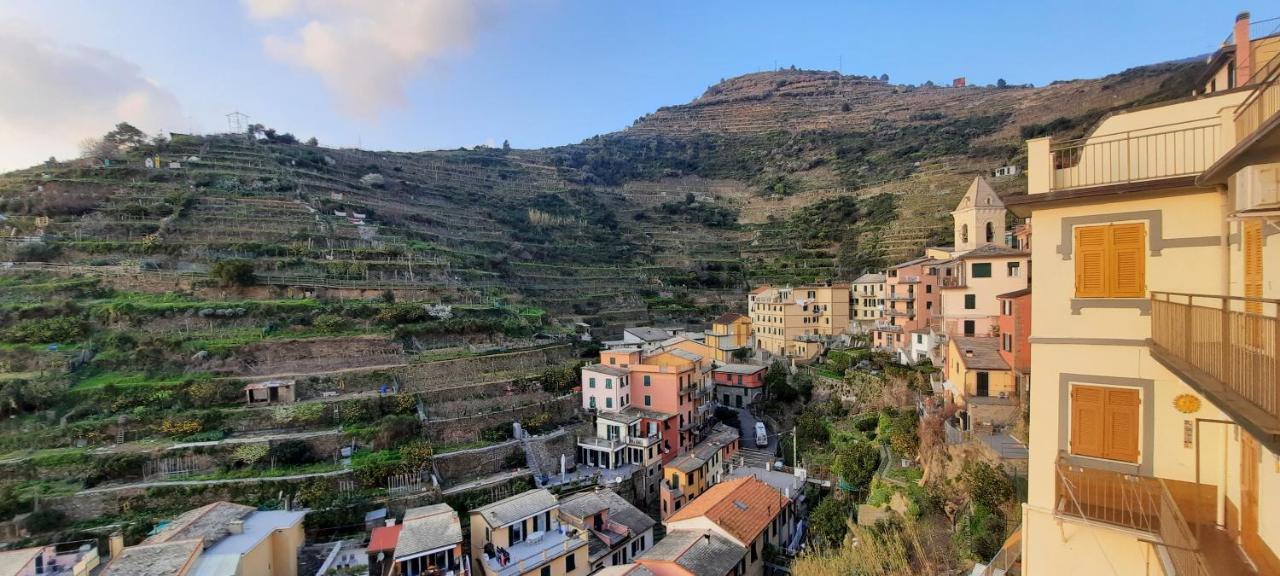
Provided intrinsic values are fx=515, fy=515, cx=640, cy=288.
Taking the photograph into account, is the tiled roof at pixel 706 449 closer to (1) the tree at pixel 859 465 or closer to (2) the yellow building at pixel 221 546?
(1) the tree at pixel 859 465

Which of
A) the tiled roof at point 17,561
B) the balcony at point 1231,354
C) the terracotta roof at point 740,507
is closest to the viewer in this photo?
the balcony at point 1231,354

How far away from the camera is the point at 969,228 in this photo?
95.2 feet

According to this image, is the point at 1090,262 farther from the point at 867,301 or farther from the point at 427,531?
the point at 867,301

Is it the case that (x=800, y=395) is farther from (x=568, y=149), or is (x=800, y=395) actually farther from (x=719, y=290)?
(x=568, y=149)

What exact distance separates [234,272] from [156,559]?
18.4 metres

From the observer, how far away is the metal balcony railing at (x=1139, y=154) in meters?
5.84

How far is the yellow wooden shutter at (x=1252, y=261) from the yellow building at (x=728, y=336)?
3662cm

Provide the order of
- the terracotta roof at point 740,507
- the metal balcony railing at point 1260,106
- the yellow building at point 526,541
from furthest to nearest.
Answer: the terracotta roof at point 740,507 < the yellow building at point 526,541 < the metal balcony railing at point 1260,106

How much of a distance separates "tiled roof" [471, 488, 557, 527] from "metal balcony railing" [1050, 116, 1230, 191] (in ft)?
59.0

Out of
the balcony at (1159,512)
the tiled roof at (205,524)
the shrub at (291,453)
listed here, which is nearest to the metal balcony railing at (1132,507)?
the balcony at (1159,512)

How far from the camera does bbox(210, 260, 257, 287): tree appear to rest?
27.7 meters

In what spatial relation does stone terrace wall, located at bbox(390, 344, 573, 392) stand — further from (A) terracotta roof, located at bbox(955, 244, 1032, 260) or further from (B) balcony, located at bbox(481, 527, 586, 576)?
(A) terracotta roof, located at bbox(955, 244, 1032, 260)

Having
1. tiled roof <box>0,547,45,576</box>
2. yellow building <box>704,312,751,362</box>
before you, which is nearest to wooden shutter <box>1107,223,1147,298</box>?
tiled roof <box>0,547,45,576</box>

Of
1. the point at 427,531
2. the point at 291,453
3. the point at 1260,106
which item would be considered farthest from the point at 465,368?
the point at 1260,106
